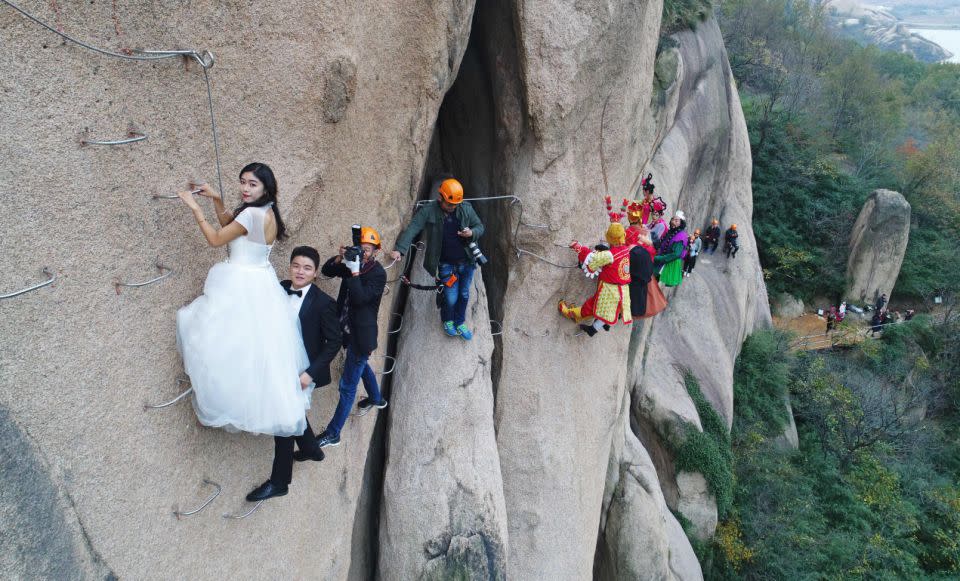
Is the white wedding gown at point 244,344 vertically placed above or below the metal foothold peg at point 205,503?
above

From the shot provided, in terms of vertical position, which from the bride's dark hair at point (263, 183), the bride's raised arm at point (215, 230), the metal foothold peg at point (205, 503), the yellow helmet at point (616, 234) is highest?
the bride's dark hair at point (263, 183)

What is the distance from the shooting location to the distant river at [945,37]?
276 feet

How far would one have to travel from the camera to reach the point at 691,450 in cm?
1196

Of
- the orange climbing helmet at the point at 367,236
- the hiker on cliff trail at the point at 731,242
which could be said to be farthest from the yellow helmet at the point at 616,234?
the hiker on cliff trail at the point at 731,242

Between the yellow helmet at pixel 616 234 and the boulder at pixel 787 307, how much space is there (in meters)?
17.8

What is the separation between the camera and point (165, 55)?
129 inches

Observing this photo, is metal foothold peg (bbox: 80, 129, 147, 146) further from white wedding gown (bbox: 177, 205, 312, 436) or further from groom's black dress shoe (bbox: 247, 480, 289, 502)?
groom's black dress shoe (bbox: 247, 480, 289, 502)

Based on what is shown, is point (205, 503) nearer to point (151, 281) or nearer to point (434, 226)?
point (151, 281)

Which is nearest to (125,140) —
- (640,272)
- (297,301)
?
(297,301)

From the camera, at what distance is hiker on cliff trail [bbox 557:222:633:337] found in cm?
662

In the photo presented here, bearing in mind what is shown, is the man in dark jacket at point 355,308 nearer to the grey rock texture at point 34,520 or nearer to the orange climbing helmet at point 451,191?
the orange climbing helmet at point 451,191

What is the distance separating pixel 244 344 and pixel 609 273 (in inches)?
179

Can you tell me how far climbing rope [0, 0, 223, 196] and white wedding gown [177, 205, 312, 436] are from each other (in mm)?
556

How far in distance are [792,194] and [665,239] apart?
56.4 feet
